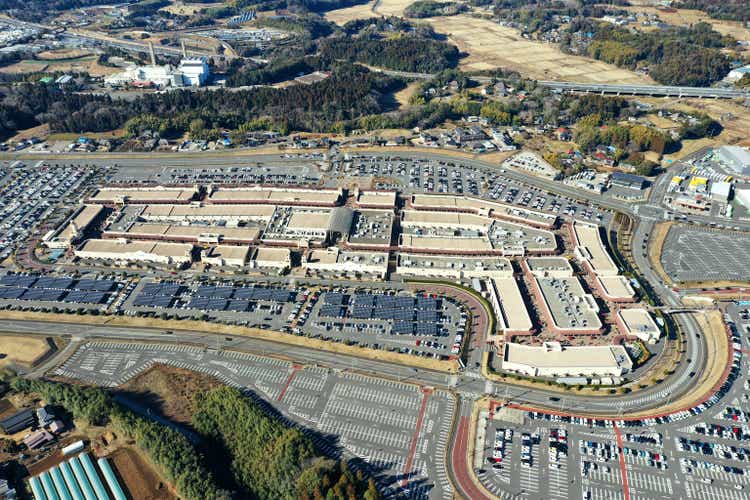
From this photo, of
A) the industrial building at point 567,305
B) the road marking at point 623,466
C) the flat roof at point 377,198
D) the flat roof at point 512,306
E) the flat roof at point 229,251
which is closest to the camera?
the road marking at point 623,466

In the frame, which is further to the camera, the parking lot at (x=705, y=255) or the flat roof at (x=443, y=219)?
the flat roof at (x=443, y=219)

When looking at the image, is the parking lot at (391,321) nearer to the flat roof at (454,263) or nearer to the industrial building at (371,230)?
the flat roof at (454,263)

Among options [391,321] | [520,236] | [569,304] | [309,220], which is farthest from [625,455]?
[309,220]

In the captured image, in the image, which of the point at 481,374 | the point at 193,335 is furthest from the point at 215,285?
the point at 481,374

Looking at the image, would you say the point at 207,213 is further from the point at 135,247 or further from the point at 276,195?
the point at 135,247

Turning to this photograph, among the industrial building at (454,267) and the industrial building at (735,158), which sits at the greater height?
the industrial building at (735,158)

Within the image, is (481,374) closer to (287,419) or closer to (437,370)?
(437,370)

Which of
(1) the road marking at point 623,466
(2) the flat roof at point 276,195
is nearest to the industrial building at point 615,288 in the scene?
(1) the road marking at point 623,466
